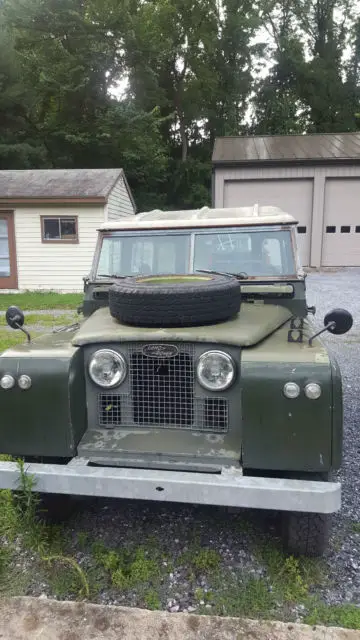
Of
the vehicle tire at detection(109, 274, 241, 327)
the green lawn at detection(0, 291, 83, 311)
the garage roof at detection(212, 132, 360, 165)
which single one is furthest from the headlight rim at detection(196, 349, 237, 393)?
the garage roof at detection(212, 132, 360, 165)

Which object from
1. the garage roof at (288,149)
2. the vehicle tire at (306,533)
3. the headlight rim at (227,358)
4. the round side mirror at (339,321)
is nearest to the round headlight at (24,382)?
the headlight rim at (227,358)

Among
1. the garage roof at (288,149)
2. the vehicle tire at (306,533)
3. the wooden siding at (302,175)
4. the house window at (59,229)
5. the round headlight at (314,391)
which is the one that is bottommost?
the vehicle tire at (306,533)

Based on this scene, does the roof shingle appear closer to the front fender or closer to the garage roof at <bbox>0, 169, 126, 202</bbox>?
the garage roof at <bbox>0, 169, 126, 202</bbox>

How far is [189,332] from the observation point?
9.11 feet

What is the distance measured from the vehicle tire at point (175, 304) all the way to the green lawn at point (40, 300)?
915cm

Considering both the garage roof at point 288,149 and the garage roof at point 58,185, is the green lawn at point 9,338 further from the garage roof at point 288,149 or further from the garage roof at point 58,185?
the garage roof at point 288,149

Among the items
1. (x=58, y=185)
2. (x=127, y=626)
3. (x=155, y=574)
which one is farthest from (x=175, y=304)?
(x=58, y=185)

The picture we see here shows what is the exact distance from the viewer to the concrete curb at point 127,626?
221 cm

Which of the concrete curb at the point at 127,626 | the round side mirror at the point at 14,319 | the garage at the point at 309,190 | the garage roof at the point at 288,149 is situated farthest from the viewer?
the garage at the point at 309,190

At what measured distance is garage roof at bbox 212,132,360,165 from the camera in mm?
17219

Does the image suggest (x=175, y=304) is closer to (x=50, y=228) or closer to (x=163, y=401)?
(x=163, y=401)

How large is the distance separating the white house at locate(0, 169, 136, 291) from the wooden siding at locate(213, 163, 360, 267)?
437 cm

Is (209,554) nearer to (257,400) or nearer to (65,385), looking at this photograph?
(257,400)

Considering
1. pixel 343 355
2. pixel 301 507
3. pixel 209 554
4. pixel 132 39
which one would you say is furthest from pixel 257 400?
pixel 132 39
